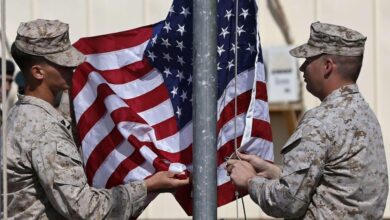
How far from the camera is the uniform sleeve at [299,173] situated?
5.64 metres

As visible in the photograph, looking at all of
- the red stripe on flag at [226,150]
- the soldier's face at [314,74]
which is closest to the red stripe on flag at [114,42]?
the red stripe on flag at [226,150]

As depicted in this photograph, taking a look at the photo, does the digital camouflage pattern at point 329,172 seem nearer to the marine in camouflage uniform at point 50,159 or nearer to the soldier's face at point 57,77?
the marine in camouflage uniform at point 50,159

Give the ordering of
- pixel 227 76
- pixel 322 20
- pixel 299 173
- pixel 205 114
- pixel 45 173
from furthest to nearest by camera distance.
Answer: pixel 322 20
pixel 227 76
pixel 45 173
pixel 299 173
pixel 205 114

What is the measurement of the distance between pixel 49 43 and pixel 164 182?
735 millimetres

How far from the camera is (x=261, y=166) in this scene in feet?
19.9

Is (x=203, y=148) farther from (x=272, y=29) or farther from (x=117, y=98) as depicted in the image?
Result: (x=272, y=29)

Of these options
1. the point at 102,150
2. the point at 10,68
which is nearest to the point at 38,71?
the point at 102,150

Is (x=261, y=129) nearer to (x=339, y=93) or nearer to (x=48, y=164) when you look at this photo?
(x=339, y=93)

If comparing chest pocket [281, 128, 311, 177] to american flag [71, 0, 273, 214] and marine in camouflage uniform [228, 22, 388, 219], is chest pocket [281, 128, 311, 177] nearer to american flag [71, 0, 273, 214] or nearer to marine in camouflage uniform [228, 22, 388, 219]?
marine in camouflage uniform [228, 22, 388, 219]

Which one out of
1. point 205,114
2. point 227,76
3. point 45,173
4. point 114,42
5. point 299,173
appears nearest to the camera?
point 205,114

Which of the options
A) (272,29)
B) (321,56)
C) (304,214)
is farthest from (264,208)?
(272,29)

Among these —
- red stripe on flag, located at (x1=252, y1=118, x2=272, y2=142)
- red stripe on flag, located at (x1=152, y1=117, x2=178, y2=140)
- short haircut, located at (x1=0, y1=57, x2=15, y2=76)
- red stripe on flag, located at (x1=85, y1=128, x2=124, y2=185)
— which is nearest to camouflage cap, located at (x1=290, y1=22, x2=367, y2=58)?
red stripe on flag, located at (x1=252, y1=118, x2=272, y2=142)

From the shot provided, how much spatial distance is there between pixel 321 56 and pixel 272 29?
2638mm

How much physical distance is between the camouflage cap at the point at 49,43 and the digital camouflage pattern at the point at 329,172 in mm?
941
